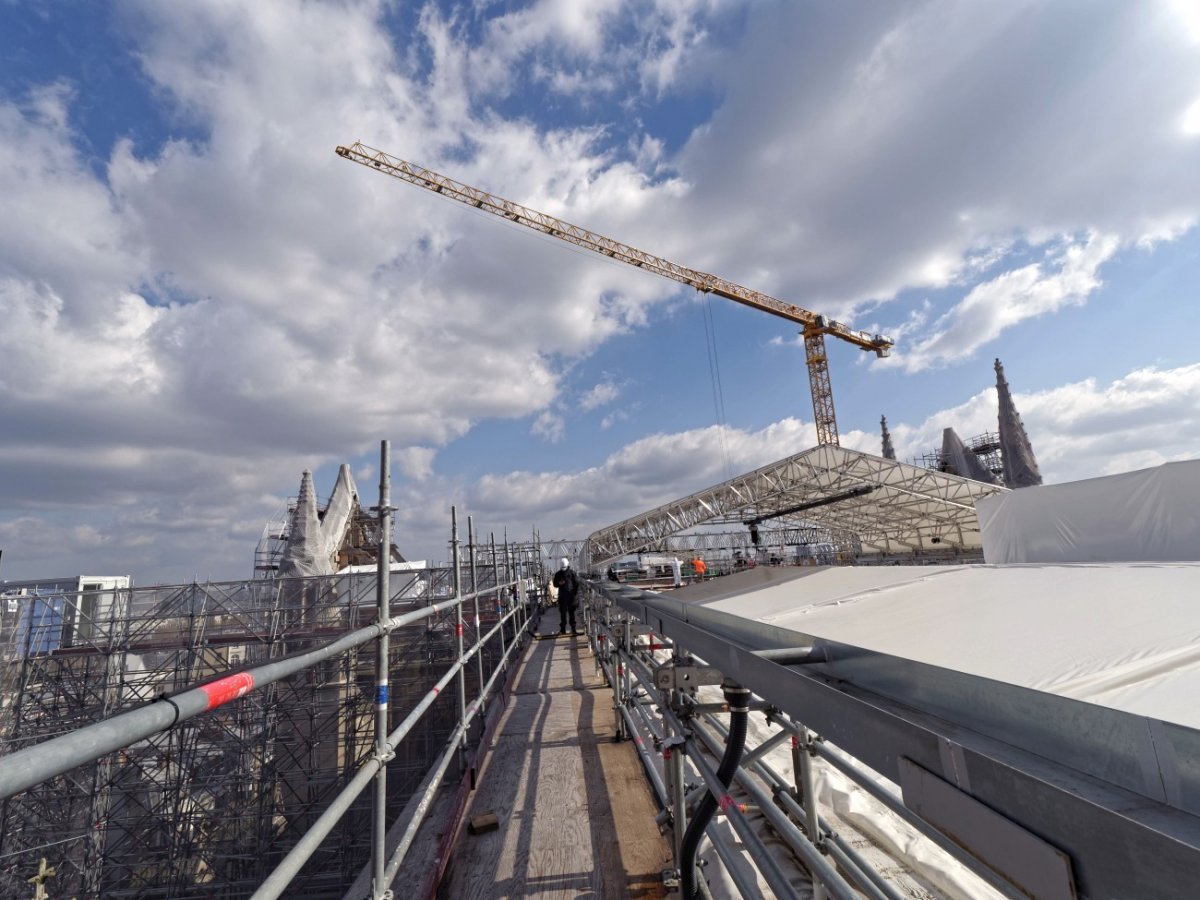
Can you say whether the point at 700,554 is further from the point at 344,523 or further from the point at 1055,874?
the point at 1055,874

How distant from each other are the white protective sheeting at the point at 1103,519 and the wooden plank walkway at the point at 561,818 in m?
5.61

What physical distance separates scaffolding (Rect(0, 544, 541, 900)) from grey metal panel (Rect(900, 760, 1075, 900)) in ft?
34.6

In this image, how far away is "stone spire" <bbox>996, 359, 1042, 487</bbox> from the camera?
3916 cm

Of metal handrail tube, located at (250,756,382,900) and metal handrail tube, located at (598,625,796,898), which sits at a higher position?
metal handrail tube, located at (250,756,382,900)

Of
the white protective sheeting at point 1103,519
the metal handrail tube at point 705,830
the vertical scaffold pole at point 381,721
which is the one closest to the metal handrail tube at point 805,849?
the metal handrail tube at point 705,830

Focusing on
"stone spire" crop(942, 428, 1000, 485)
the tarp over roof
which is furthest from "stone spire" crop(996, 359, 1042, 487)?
the tarp over roof

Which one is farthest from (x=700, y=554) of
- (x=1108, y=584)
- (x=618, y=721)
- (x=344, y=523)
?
(x=1108, y=584)

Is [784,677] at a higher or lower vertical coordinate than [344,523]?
lower

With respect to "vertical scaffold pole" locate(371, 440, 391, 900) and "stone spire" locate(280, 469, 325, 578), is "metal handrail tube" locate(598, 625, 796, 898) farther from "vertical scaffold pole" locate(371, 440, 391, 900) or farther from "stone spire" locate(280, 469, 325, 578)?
"stone spire" locate(280, 469, 325, 578)

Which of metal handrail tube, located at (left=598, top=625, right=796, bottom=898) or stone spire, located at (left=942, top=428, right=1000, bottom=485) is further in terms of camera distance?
stone spire, located at (left=942, top=428, right=1000, bottom=485)

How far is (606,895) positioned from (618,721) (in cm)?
220

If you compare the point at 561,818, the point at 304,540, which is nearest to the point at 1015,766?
the point at 561,818

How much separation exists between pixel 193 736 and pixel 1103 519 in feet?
61.4

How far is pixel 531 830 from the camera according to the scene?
136 inches
